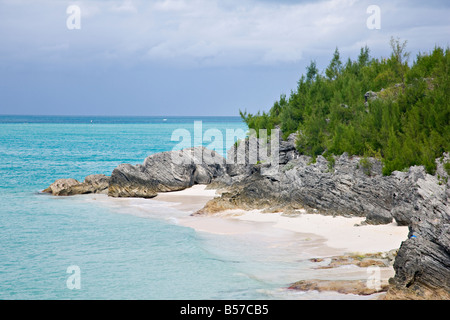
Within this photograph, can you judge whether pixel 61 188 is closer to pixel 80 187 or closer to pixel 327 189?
pixel 80 187

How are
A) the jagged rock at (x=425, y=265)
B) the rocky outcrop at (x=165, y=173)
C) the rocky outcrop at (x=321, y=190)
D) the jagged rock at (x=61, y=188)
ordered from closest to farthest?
the jagged rock at (x=425, y=265) < the rocky outcrop at (x=321, y=190) < the rocky outcrop at (x=165, y=173) < the jagged rock at (x=61, y=188)

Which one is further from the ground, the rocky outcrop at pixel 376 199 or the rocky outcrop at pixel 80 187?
the rocky outcrop at pixel 376 199

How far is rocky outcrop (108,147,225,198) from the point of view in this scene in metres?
34.2

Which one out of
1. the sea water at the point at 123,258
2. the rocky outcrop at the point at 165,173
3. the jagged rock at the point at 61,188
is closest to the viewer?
the sea water at the point at 123,258

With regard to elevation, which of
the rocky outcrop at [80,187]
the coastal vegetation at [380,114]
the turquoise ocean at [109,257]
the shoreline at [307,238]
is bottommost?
the turquoise ocean at [109,257]

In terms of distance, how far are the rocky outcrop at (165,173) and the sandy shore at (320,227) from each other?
473cm

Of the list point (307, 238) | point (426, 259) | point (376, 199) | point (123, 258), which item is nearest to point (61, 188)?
point (123, 258)

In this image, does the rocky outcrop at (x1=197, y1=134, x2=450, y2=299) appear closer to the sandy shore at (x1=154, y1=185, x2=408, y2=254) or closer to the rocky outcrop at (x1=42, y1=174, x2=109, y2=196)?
the sandy shore at (x1=154, y1=185, x2=408, y2=254)

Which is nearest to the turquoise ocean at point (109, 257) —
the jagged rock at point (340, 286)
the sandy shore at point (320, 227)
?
the jagged rock at point (340, 286)

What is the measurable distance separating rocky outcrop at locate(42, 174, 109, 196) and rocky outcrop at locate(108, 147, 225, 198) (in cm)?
192

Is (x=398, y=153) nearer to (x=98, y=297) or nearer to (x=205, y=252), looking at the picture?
(x=205, y=252)

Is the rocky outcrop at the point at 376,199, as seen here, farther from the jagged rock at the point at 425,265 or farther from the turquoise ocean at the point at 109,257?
the turquoise ocean at the point at 109,257

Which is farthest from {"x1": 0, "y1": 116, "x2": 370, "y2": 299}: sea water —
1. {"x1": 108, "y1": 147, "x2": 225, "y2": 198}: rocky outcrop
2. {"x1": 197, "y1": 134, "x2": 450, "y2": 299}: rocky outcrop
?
{"x1": 108, "y1": 147, "x2": 225, "y2": 198}: rocky outcrop

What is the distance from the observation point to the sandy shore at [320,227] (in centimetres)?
1877
